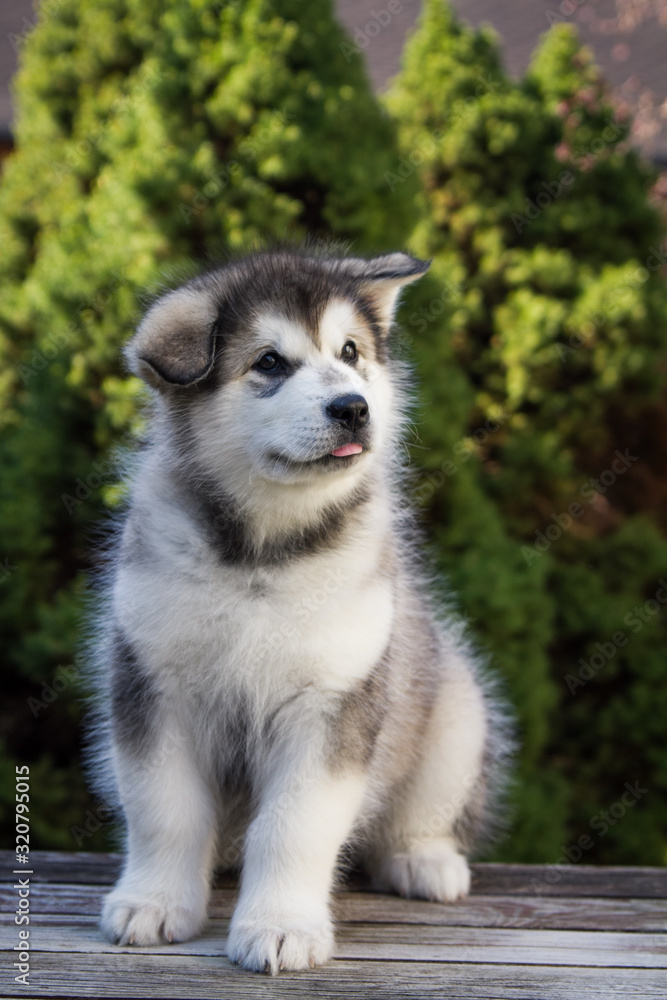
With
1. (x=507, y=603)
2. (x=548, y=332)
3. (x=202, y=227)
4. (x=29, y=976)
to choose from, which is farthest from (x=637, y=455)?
(x=29, y=976)

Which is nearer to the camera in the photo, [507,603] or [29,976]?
[29,976]

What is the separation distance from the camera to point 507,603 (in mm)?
5305

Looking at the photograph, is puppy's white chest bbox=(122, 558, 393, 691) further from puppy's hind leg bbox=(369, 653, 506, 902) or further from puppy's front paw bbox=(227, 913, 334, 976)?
puppy's hind leg bbox=(369, 653, 506, 902)

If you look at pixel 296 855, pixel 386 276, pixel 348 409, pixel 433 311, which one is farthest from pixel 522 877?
pixel 433 311

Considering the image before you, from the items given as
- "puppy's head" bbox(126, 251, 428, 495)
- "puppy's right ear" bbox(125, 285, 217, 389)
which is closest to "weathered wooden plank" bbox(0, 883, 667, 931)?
"puppy's head" bbox(126, 251, 428, 495)

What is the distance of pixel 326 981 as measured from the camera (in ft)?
7.97

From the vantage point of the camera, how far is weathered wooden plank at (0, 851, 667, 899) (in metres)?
3.35

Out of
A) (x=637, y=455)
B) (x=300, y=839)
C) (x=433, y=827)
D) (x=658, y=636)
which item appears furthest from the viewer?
(x=637, y=455)

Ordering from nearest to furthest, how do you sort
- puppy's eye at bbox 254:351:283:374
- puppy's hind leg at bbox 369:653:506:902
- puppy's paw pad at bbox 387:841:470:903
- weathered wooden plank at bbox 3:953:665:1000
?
weathered wooden plank at bbox 3:953:665:1000 < puppy's eye at bbox 254:351:283:374 < puppy's paw pad at bbox 387:841:470:903 < puppy's hind leg at bbox 369:653:506:902

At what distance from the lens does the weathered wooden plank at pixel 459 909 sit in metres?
3.00

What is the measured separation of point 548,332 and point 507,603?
7.71ft

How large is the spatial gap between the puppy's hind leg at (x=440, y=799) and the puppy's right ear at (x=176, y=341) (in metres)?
1.54

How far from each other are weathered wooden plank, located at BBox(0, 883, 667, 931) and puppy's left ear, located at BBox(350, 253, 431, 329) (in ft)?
6.30

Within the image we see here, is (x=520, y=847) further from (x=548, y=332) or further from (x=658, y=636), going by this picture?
(x=548, y=332)
